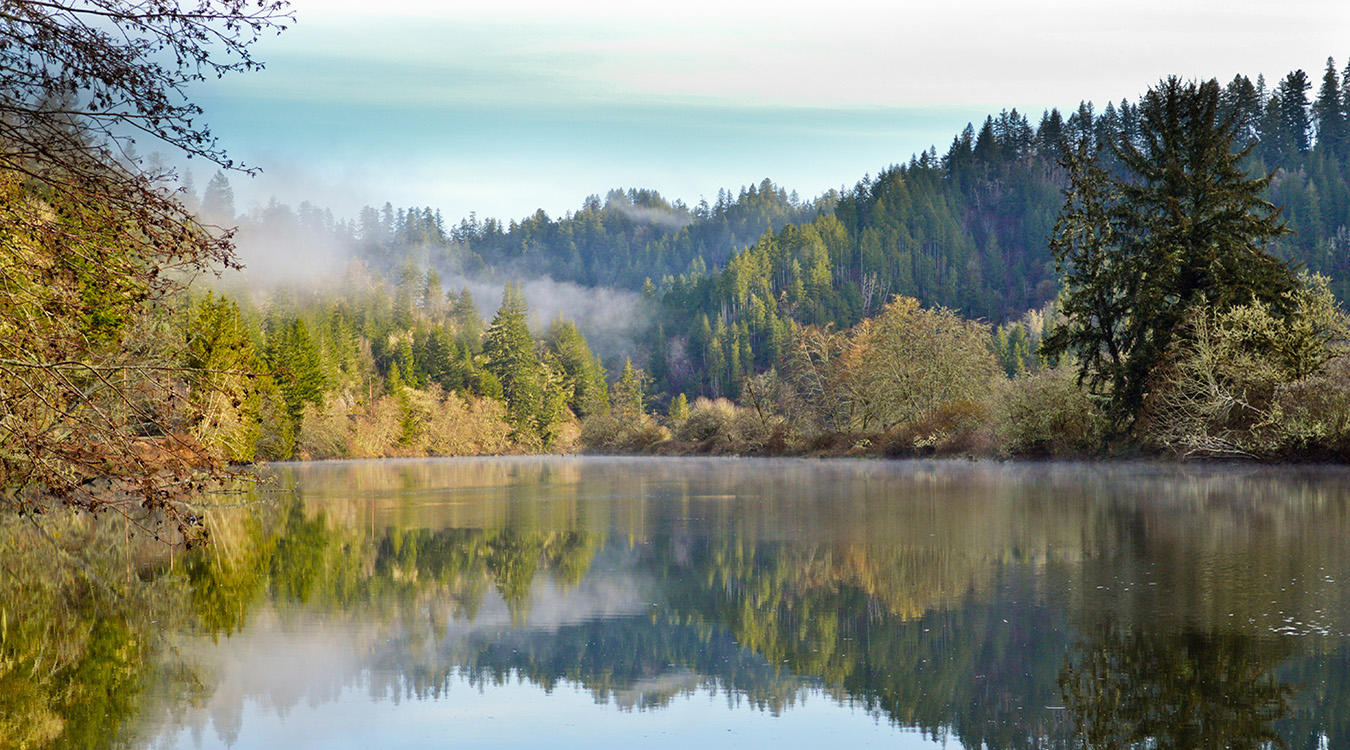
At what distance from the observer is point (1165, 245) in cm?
3491

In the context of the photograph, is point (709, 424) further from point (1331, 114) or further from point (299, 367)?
point (1331, 114)

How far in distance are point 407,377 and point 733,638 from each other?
9510 cm

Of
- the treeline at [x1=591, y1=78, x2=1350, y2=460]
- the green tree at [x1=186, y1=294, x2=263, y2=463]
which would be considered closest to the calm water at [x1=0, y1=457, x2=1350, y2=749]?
the green tree at [x1=186, y1=294, x2=263, y2=463]

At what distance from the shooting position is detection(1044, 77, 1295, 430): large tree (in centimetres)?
3397

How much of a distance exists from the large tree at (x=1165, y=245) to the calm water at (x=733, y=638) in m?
17.0

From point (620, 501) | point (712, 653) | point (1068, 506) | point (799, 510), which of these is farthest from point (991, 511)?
point (712, 653)

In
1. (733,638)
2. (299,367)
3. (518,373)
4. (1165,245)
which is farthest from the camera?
(518,373)

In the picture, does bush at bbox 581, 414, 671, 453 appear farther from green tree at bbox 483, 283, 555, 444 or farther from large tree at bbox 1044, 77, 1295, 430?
large tree at bbox 1044, 77, 1295, 430

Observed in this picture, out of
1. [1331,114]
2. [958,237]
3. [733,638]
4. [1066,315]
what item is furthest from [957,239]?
[733,638]

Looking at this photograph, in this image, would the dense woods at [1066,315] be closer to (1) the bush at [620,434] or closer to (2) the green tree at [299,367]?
(1) the bush at [620,434]

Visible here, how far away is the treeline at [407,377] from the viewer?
2945 inches

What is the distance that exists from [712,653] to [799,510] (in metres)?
13.3

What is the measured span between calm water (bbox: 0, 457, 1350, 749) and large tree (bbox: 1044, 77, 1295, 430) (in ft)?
55.7

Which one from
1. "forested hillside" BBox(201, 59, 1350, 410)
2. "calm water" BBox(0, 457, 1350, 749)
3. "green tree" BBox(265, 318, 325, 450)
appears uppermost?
"forested hillside" BBox(201, 59, 1350, 410)
